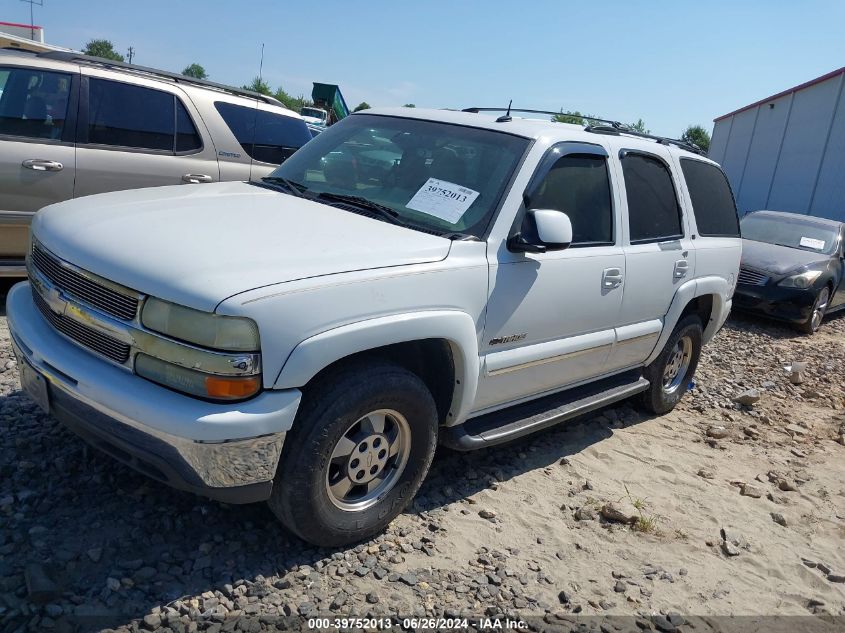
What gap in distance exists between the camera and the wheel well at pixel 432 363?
125 inches

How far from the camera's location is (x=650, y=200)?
4.57 metres

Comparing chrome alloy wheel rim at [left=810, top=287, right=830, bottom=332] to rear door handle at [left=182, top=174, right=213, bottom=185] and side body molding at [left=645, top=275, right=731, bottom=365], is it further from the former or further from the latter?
rear door handle at [left=182, top=174, right=213, bottom=185]

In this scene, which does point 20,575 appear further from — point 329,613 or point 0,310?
point 0,310

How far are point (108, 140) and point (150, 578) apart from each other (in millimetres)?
4280

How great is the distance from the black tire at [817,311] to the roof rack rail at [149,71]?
706 centimetres

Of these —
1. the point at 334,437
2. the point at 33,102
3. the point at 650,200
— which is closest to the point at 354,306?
the point at 334,437

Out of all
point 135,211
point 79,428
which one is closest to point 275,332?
point 79,428

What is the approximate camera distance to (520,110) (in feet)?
14.3

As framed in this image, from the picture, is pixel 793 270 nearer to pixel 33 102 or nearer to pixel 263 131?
pixel 263 131

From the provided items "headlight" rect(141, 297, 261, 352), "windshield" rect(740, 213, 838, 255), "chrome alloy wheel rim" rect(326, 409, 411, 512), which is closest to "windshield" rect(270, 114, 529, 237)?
"chrome alloy wheel rim" rect(326, 409, 411, 512)

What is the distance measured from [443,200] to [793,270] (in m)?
7.30

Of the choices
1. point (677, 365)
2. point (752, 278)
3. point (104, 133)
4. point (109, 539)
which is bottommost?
point (109, 539)

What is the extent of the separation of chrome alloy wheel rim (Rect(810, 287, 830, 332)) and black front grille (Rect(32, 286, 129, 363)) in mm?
9035

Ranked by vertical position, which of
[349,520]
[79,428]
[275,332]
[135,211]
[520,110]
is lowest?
[349,520]
